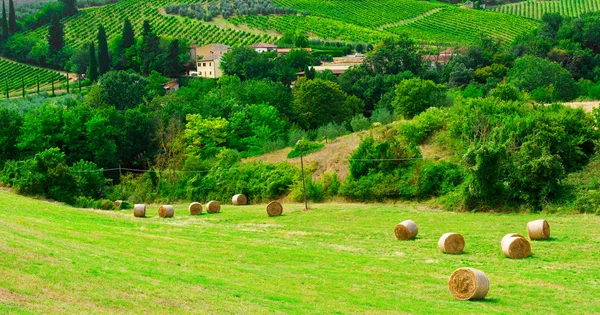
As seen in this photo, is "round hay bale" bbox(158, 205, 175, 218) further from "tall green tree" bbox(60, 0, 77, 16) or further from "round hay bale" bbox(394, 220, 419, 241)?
"tall green tree" bbox(60, 0, 77, 16)

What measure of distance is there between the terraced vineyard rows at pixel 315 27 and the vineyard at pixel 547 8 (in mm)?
35958

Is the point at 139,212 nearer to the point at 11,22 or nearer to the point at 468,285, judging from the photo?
the point at 468,285

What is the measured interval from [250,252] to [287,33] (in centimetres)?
11860

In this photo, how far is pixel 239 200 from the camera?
197ft

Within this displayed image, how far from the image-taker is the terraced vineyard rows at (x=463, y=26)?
492ft

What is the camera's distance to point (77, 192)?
2247 inches

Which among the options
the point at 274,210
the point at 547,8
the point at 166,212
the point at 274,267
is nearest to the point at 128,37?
the point at 547,8

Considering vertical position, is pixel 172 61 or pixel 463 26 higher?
pixel 463 26

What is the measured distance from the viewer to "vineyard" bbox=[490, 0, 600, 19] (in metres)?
169

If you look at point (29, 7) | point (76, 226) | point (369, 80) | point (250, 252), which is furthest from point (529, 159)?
point (29, 7)

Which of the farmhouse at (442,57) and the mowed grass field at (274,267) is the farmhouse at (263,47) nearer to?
the farmhouse at (442,57)

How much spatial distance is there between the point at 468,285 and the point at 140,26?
476 feet

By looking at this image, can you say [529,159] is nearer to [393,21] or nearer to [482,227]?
[482,227]

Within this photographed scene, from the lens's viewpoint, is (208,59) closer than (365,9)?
Yes
